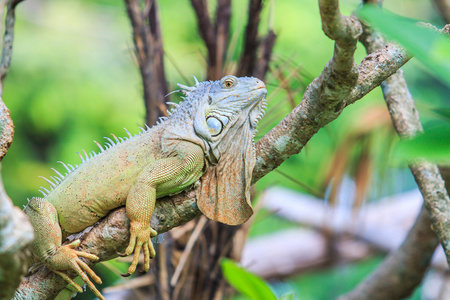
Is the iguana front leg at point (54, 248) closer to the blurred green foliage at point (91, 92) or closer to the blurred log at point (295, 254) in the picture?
the blurred log at point (295, 254)

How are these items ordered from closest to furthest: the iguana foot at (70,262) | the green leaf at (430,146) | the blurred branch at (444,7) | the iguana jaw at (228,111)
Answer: the green leaf at (430,146) → the iguana foot at (70,262) → the iguana jaw at (228,111) → the blurred branch at (444,7)

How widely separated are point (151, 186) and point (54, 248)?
18.3 inches

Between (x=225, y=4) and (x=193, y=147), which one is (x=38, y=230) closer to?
(x=193, y=147)

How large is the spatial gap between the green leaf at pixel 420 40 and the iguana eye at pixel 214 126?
1241mm

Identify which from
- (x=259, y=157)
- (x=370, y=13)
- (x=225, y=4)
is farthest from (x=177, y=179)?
(x=225, y=4)

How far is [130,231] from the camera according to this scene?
188cm

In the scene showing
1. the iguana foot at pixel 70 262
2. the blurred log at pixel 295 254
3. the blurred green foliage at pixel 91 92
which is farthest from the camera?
the blurred green foliage at pixel 91 92

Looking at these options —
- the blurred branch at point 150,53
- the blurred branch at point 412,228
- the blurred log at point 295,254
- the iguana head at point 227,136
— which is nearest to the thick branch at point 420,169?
the blurred branch at point 412,228

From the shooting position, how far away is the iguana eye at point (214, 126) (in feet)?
6.91

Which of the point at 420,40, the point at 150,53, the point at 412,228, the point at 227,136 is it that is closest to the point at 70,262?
the point at 227,136

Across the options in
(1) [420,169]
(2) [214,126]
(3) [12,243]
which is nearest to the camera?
(3) [12,243]

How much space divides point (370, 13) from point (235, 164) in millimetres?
1221

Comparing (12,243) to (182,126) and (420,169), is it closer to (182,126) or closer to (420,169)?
(182,126)

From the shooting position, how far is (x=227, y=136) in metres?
2.13
